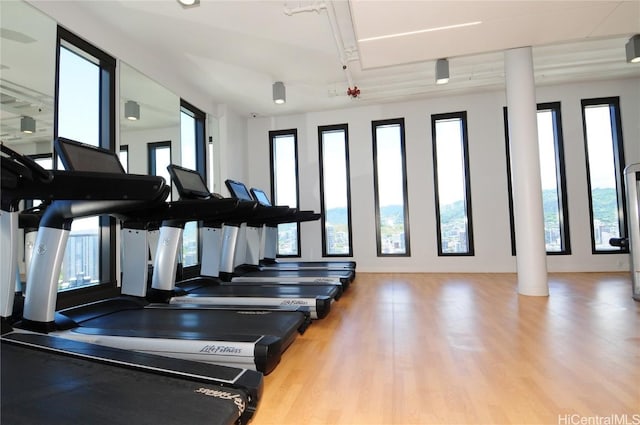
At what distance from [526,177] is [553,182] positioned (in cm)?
236

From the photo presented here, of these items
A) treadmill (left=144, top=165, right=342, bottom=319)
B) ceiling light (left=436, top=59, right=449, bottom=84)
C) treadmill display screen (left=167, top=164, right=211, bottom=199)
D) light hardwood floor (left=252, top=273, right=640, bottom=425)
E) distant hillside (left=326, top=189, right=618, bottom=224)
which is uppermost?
ceiling light (left=436, top=59, right=449, bottom=84)

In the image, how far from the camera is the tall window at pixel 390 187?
19.7 ft

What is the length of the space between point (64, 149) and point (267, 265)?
3614 mm

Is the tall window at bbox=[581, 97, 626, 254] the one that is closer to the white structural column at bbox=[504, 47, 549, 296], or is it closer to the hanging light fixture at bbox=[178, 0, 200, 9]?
the white structural column at bbox=[504, 47, 549, 296]

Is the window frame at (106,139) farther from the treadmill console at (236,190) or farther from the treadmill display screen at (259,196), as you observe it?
the treadmill display screen at (259,196)

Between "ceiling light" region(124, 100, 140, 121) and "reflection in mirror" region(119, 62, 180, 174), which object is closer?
"reflection in mirror" region(119, 62, 180, 174)

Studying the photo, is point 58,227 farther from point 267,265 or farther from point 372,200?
point 372,200

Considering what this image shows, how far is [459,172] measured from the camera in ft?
19.4

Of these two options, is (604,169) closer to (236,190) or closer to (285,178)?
(285,178)

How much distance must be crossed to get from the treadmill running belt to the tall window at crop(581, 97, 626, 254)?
252 inches

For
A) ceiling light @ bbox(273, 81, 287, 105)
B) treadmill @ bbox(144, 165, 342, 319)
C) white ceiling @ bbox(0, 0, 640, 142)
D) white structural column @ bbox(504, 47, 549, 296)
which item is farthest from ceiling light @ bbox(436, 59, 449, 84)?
treadmill @ bbox(144, 165, 342, 319)

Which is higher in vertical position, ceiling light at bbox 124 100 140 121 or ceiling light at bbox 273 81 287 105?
ceiling light at bbox 273 81 287 105

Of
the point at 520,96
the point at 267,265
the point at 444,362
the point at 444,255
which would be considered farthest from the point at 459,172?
the point at 444,362

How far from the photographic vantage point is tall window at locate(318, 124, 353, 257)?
247 inches
